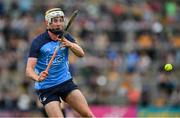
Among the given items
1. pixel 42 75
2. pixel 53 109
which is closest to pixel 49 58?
pixel 42 75

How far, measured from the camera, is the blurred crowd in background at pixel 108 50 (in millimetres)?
21406

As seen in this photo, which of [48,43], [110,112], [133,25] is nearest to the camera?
[48,43]

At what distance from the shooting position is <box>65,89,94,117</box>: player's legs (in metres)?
13.2

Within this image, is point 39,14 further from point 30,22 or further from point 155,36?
point 155,36

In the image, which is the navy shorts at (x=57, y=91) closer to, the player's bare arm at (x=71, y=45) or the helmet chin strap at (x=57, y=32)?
the player's bare arm at (x=71, y=45)

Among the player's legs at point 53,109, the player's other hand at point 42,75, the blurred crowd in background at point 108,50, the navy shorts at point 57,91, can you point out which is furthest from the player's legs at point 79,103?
the blurred crowd in background at point 108,50

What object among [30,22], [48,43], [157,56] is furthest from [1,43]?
[48,43]

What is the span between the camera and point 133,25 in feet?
76.7

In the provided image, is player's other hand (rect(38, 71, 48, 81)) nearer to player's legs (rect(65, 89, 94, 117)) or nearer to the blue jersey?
the blue jersey

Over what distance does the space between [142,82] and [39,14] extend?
12.4 feet

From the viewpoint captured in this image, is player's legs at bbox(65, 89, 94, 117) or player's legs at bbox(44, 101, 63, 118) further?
player's legs at bbox(65, 89, 94, 117)

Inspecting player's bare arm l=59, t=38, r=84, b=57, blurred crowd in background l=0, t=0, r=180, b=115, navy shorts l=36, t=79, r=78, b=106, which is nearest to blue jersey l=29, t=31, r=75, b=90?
navy shorts l=36, t=79, r=78, b=106

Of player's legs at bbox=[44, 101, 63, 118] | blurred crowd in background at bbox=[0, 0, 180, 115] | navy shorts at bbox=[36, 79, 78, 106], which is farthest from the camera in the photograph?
blurred crowd in background at bbox=[0, 0, 180, 115]

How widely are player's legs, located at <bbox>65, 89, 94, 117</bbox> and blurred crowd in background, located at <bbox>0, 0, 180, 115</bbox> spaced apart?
692cm
